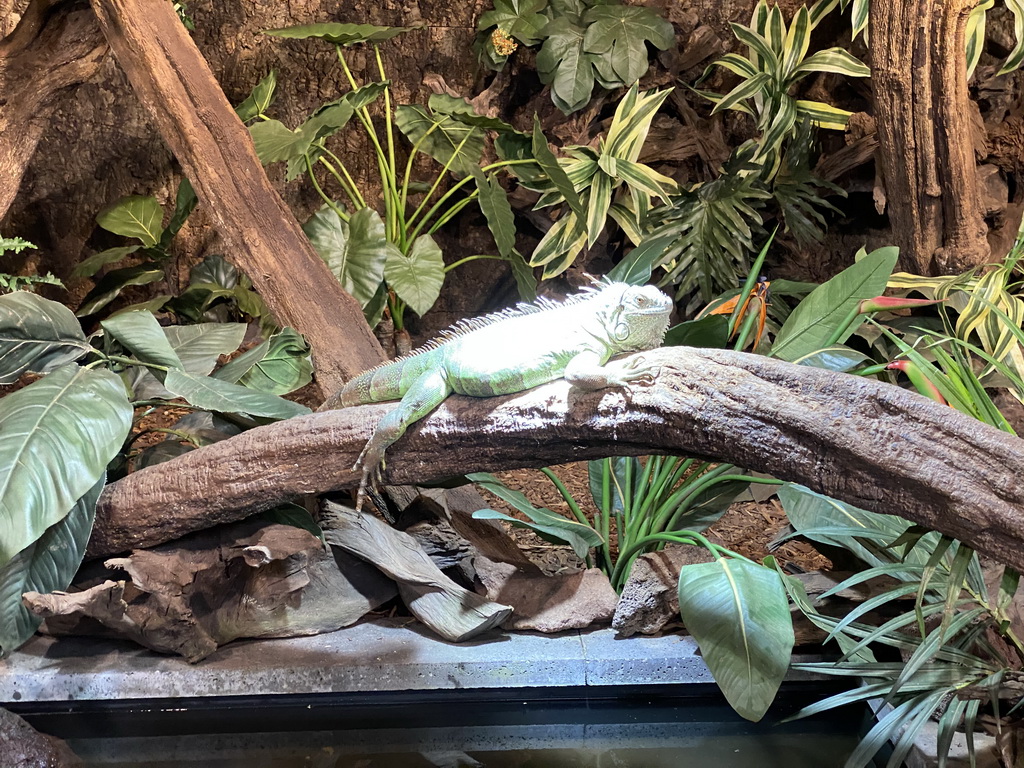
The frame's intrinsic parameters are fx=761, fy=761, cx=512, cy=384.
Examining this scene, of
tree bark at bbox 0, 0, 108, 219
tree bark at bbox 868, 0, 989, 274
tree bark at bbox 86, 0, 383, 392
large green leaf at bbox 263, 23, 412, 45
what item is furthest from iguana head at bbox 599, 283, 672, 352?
tree bark at bbox 0, 0, 108, 219

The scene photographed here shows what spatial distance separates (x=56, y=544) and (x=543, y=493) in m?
2.51

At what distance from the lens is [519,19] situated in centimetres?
481

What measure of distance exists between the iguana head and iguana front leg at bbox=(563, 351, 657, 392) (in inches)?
3.5

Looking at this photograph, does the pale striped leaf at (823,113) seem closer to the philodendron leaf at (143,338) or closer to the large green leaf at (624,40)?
the large green leaf at (624,40)

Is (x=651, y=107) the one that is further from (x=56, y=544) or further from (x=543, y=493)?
(x=56, y=544)

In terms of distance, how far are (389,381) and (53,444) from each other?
1059 millimetres

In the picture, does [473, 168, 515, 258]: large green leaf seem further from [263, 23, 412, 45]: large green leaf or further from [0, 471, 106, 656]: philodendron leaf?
[0, 471, 106, 656]: philodendron leaf

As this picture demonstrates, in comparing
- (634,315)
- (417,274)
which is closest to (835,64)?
(417,274)

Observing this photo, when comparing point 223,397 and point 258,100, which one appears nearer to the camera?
point 223,397

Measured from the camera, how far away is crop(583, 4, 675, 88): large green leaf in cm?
477

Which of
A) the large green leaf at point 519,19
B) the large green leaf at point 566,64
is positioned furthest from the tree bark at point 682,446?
the large green leaf at point 519,19

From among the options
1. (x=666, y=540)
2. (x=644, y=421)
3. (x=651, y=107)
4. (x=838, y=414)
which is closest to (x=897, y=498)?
(x=838, y=414)

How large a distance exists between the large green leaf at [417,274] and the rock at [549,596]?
59.3 inches

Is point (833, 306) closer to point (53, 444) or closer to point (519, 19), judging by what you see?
point (53, 444)
